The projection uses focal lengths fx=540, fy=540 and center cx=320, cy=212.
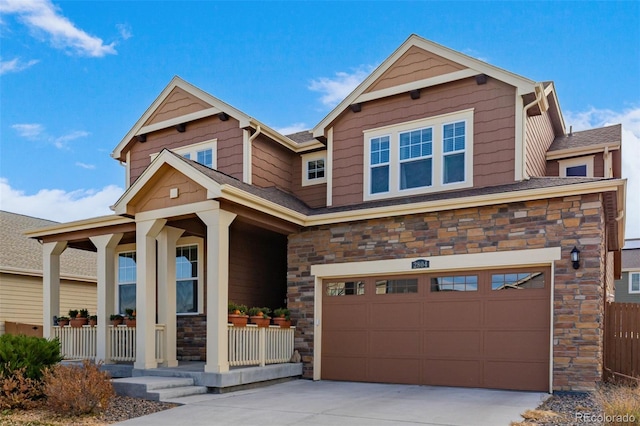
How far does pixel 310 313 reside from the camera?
1151 cm

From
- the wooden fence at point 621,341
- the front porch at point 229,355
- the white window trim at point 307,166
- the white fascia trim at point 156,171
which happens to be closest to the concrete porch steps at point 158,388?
the front porch at point 229,355

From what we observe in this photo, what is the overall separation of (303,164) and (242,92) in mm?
3935

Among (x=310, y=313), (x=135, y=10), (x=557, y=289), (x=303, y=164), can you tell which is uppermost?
(x=135, y=10)

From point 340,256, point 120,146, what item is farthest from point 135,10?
point 340,256

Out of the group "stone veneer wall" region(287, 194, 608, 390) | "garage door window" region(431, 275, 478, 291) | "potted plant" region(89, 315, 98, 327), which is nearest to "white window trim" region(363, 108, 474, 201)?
"stone veneer wall" region(287, 194, 608, 390)

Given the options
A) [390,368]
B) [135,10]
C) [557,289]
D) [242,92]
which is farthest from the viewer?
[242,92]

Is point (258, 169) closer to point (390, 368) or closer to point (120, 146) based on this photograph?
point (120, 146)

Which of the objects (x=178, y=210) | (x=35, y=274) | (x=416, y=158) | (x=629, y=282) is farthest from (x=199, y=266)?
(x=629, y=282)

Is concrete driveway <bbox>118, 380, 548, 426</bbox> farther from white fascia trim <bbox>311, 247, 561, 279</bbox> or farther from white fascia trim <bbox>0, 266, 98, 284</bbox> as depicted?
white fascia trim <bbox>0, 266, 98, 284</bbox>

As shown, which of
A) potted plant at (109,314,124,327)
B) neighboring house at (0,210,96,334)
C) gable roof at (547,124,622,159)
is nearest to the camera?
potted plant at (109,314,124,327)

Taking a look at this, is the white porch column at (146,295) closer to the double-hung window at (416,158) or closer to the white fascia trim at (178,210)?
the white fascia trim at (178,210)

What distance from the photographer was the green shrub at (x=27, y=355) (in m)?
8.13

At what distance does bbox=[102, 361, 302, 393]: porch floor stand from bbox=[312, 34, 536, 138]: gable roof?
212 inches

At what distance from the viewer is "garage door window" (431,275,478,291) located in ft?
32.9
